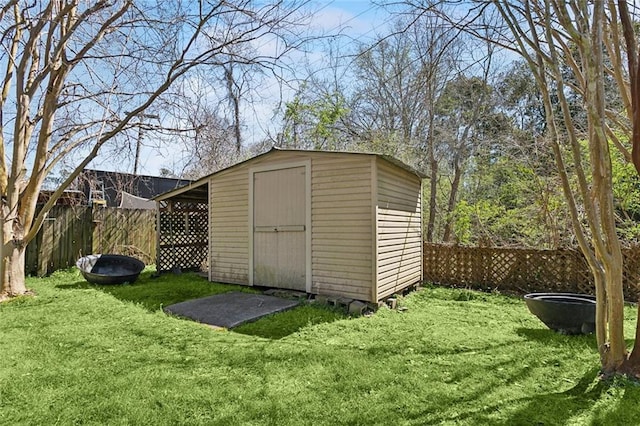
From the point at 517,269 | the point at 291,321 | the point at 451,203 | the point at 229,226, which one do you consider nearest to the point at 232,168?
the point at 229,226

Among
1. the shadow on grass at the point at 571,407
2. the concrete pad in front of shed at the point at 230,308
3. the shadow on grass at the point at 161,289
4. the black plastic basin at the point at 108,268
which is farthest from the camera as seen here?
the black plastic basin at the point at 108,268

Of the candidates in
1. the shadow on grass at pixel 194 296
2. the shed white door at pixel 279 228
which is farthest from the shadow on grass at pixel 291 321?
the shed white door at pixel 279 228

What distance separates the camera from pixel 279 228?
6.00m

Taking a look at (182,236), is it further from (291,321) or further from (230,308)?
(291,321)

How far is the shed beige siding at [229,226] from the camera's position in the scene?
647 centimetres

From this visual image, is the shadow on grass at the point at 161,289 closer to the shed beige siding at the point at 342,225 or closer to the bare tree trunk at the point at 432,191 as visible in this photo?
the shed beige siding at the point at 342,225

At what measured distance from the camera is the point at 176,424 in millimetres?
2285

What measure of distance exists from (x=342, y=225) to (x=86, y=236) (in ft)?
20.8

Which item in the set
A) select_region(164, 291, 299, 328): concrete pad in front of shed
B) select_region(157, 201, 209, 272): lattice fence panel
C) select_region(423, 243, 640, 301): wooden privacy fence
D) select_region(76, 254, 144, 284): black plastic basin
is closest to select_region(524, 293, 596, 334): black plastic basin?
select_region(423, 243, 640, 301): wooden privacy fence

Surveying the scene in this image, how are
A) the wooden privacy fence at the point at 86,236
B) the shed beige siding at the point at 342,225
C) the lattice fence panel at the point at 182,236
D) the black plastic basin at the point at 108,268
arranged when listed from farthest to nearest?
the lattice fence panel at the point at 182,236, the wooden privacy fence at the point at 86,236, the black plastic basin at the point at 108,268, the shed beige siding at the point at 342,225

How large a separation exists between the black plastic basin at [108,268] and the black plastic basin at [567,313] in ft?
21.5

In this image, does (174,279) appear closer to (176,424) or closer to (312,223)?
(312,223)

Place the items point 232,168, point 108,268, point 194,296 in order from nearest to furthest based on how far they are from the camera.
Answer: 1. point 194,296
2. point 232,168
3. point 108,268

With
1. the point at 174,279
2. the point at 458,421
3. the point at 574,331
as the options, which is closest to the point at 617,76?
the point at 574,331
